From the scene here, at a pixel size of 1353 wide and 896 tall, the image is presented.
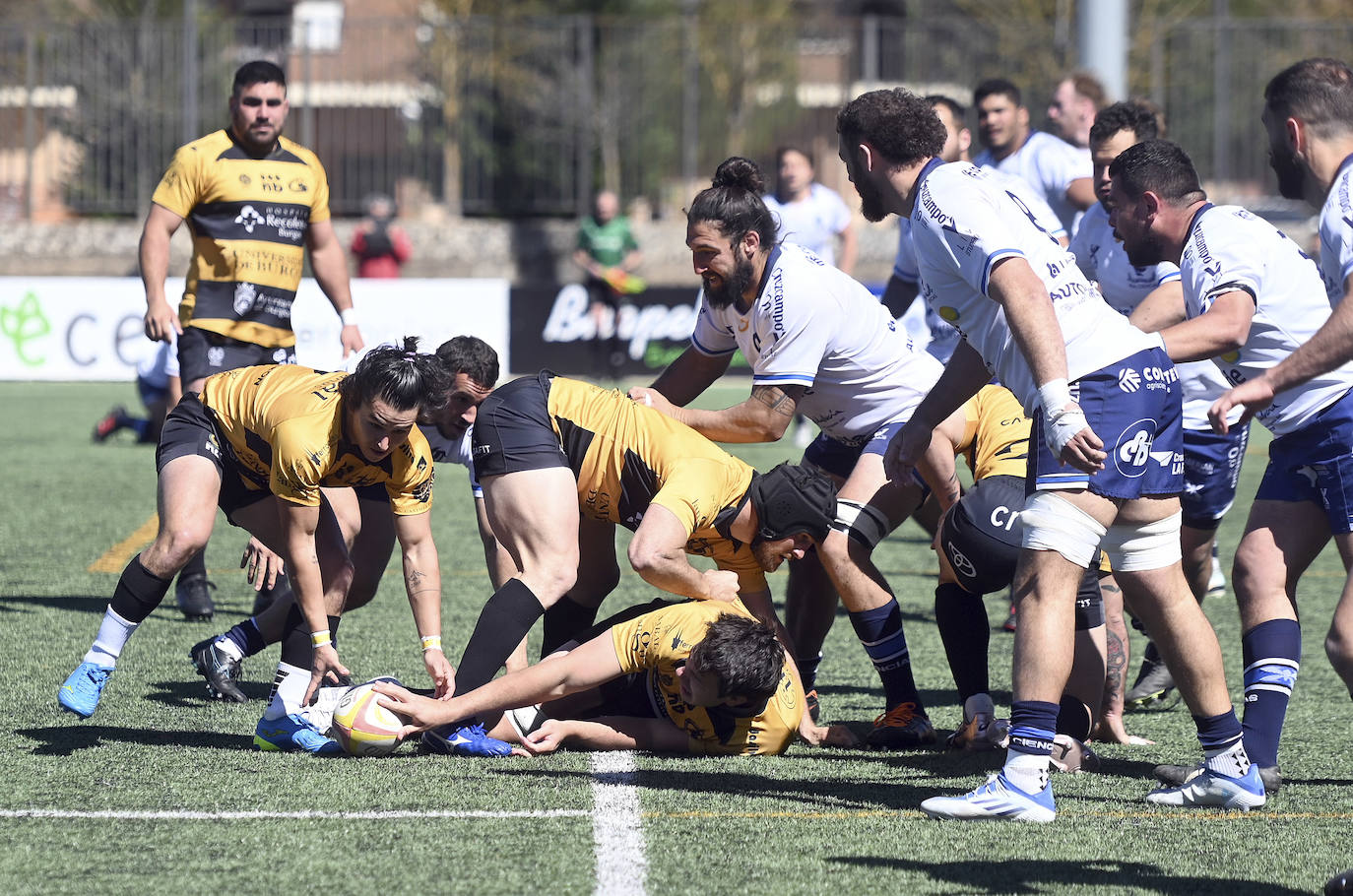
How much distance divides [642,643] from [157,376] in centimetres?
924

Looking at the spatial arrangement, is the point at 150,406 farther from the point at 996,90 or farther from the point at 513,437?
the point at 513,437

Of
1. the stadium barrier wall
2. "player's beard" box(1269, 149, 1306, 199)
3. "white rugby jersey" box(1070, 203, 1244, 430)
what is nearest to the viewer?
"player's beard" box(1269, 149, 1306, 199)

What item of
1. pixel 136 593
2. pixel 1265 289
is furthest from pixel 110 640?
pixel 1265 289

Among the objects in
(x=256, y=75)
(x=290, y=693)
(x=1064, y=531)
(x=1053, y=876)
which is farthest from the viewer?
(x=256, y=75)

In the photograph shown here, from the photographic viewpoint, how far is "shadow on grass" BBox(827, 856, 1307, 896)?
364cm

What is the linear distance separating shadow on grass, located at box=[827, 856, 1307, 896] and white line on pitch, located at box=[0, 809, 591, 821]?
2.81ft

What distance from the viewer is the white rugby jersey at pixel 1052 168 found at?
7988 mm

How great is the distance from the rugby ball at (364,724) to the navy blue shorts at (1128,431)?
6.25 ft

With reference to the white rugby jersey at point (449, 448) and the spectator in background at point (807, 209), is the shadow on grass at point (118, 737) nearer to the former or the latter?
the white rugby jersey at point (449, 448)

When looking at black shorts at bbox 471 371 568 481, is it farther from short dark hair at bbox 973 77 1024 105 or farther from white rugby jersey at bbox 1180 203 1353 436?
short dark hair at bbox 973 77 1024 105

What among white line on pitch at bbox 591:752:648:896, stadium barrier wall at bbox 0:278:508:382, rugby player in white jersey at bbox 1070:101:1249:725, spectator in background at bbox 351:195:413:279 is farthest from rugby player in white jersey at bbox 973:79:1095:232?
spectator in background at bbox 351:195:413:279

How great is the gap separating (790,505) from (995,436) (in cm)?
91

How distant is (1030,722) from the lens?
13.4 ft

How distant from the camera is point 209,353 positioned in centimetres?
700
